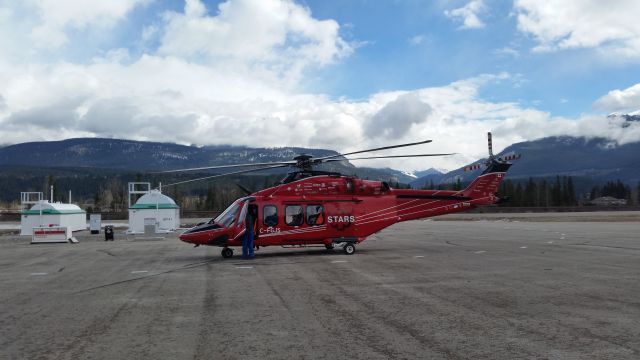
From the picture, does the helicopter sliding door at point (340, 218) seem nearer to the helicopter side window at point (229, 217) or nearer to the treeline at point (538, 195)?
the helicopter side window at point (229, 217)

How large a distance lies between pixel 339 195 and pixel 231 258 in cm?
514

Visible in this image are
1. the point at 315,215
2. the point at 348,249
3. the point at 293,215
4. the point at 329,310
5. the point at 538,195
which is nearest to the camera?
the point at 329,310

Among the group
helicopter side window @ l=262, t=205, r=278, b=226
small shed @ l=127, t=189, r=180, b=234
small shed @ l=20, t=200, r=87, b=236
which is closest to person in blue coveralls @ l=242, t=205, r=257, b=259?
helicopter side window @ l=262, t=205, r=278, b=226

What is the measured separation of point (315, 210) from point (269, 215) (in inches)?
76.4

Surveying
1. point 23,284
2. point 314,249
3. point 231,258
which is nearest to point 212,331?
point 23,284

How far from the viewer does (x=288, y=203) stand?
828 inches

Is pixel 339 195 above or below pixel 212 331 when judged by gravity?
above

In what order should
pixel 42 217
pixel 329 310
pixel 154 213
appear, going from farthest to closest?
pixel 42 217 < pixel 154 213 < pixel 329 310

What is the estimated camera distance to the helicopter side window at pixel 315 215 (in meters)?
21.2

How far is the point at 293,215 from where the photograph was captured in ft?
69.0

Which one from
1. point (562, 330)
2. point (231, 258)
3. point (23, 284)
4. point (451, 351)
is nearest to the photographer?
point (451, 351)

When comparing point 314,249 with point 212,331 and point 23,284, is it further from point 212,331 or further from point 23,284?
point 212,331

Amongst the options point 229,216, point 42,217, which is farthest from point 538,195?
point 229,216

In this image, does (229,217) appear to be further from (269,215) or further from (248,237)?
(269,215)
